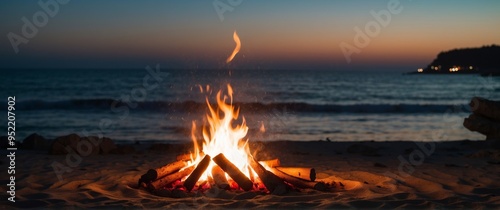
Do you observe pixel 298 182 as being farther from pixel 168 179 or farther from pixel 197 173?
pixel 168 179

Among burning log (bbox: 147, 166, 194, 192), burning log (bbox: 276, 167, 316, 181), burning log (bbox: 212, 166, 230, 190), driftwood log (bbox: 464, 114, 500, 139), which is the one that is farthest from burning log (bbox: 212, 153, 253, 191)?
driftwood log (bbox: 464, 114, 500, 139)

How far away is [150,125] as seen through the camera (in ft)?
64.3

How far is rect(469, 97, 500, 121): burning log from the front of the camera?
10.8 meters

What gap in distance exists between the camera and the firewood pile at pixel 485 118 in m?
10.8

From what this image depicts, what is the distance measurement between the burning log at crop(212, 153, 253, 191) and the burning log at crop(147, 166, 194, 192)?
433mm

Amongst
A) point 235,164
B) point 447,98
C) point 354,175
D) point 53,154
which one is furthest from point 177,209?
point 447,98

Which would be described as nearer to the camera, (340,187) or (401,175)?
(340,187)

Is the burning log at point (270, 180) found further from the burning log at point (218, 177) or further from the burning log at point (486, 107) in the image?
the burning log at point (486, 107)

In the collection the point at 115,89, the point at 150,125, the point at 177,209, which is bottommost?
the point at 177,209

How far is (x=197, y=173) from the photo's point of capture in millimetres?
6715

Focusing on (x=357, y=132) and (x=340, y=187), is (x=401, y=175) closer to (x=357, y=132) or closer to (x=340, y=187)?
(x=340, y=187)

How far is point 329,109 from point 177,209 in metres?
23.9

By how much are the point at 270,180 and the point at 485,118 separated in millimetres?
6579

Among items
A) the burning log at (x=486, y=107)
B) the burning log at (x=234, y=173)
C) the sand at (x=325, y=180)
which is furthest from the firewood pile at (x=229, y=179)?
the burning log at (x=486, y=107)
